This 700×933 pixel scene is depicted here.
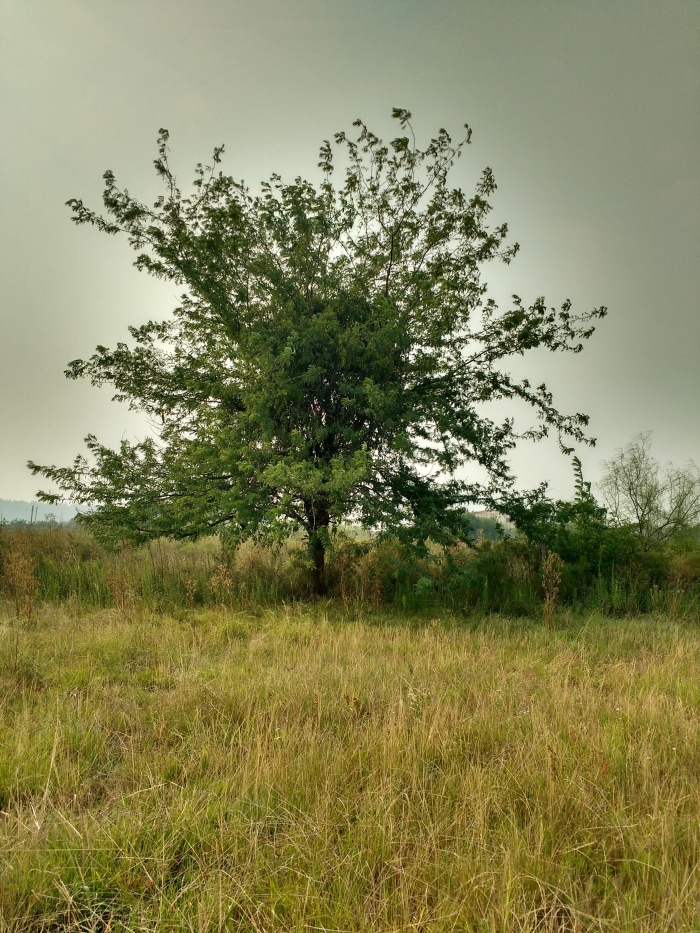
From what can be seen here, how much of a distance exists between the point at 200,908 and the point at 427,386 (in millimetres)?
7641

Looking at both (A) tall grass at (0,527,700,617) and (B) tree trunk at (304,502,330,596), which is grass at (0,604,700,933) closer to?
(A) tall grass at (0,527,700,617)

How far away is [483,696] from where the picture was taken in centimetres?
435

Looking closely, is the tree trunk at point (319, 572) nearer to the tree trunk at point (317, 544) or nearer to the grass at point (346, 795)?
the tree trunk at point (317, 544)

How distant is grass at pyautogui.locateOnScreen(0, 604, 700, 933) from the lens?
2234 mm

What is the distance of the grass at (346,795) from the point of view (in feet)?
7.33

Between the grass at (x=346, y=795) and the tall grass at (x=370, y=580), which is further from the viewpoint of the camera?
the tall grass at (x=370, y=580)

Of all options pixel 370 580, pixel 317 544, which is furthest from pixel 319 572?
pixel 370 580

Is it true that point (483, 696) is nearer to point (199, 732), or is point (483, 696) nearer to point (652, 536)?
point (199, 732)

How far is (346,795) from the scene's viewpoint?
2967mm

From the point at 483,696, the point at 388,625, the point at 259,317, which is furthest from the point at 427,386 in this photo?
the point at 483,696

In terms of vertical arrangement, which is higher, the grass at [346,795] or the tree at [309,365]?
the tree at [309,365]

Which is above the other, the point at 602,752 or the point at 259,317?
the point at 259,317

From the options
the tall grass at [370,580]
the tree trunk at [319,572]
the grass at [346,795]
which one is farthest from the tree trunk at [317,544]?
the grass at [346,795]

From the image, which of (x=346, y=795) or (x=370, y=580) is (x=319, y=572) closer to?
(x=370, y=580)
